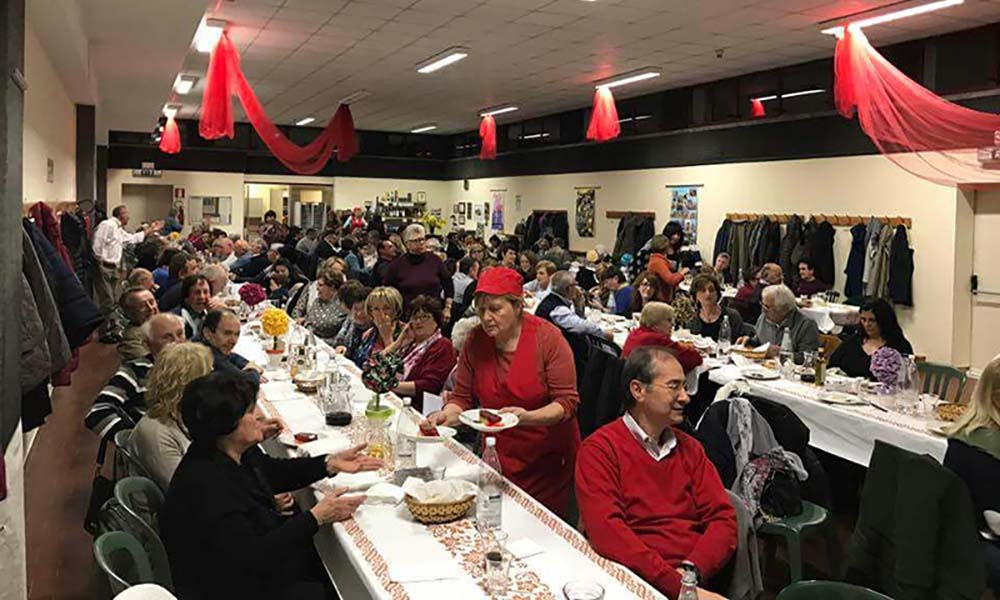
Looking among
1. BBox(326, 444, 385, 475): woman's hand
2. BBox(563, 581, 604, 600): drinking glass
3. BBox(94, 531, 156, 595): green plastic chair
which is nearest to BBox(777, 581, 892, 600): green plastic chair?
BBox(563, 581, 604, 600): drinking glass

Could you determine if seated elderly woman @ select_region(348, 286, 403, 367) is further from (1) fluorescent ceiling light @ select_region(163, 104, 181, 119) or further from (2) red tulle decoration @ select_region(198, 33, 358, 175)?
(1) fluorescent ceiling light @ select_region(163, 104, 181, 119)

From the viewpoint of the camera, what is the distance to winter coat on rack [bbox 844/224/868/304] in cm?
1034

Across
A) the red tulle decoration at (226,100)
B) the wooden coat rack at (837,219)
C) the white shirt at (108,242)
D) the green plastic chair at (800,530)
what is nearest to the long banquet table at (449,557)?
the green plastic chair at (800,530)

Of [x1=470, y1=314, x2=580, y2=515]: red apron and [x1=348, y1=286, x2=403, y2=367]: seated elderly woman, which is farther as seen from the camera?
[x1=348, y1=286, x2=403, y2=367]: seated elderly woman

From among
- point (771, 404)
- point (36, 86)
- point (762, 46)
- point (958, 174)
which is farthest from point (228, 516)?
point (762, 46)

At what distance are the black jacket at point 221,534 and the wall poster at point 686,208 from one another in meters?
11.5

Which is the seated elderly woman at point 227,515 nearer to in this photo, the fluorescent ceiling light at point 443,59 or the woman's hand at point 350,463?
the woman's hand at point 350,463

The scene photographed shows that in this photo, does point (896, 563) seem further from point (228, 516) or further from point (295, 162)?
point (295, 162)

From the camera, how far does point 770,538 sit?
4.44m

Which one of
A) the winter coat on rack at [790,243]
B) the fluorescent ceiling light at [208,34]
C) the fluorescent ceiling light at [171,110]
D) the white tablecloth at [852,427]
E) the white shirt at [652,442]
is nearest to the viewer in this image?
the white shirt at [652,442]

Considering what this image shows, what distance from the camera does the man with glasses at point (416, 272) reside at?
768 centimetres

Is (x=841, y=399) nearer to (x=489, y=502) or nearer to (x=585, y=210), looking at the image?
(x=489, y=502)

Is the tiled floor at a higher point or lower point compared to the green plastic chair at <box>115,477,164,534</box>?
lower

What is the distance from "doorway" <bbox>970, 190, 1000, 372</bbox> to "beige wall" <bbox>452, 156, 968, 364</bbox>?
0.17 metres
